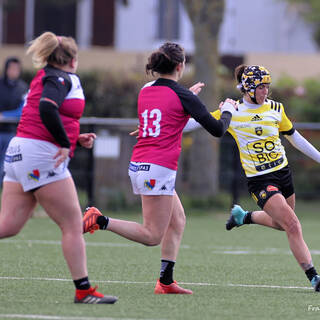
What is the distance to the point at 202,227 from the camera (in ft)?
48.0

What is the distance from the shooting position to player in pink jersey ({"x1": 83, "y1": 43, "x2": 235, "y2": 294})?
24.5 ft

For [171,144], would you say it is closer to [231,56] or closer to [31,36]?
[231,56]

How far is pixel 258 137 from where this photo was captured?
8.41 metres

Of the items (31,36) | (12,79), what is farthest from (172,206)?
(31,36)

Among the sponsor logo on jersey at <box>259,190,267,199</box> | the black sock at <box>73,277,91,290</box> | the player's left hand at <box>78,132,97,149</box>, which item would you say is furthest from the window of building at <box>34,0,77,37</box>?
the black sock at <box>73,277,91,290</box>

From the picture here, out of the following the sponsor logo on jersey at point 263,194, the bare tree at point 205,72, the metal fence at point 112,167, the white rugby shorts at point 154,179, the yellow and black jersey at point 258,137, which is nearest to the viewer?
the white rugby shorts at point 154,179

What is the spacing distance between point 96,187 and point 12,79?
2.30 metres

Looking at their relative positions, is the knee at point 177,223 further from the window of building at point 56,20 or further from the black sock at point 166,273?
the window of building at point 56,20

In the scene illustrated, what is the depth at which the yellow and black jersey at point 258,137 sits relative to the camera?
840 cm

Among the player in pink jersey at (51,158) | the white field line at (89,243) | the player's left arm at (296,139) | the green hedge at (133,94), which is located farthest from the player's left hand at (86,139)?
the green hedge at (133,94)

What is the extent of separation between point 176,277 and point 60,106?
8.96 ft

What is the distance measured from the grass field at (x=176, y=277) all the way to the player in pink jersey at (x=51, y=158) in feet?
1.55

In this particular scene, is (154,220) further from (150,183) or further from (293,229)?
(293,229)

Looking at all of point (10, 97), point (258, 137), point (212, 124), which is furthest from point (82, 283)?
point (10, 97)
